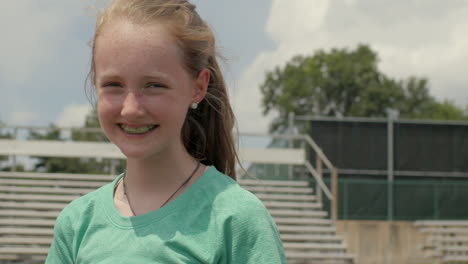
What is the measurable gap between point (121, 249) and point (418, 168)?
21.0 meters

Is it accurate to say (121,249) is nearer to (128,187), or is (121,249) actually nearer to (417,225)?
(128,187)

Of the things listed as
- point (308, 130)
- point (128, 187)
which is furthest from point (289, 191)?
point (128, 187)

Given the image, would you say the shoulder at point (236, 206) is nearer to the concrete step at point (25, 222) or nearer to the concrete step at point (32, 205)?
the concrete step at point (25, 222)

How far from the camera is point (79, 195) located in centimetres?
1430

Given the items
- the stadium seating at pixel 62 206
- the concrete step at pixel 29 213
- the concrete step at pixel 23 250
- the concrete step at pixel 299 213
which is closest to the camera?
the concrete step at pixel 23 250

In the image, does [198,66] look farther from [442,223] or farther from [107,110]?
[442,223]

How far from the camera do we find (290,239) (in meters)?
13.6

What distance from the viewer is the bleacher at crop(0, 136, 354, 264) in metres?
13.1

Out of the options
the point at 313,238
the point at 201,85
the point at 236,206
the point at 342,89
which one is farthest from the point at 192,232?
the point at 342,89

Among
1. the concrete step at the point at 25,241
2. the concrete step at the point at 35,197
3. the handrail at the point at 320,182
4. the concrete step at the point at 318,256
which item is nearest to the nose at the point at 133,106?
the concrete step at the point at 318,256

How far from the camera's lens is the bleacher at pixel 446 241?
45.2 feet

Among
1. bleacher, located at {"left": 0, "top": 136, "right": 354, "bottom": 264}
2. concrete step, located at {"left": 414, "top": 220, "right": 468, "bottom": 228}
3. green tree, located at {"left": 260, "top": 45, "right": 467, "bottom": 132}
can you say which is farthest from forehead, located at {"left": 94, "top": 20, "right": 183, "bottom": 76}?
green tree, located at {"left": 260, "top": 45, "right": 467, "bottom": 132}

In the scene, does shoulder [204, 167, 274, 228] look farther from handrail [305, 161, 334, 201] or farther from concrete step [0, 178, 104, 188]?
concrete step [0, 178, 104, 188]

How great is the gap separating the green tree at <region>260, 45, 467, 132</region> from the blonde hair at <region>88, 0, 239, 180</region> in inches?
1936
